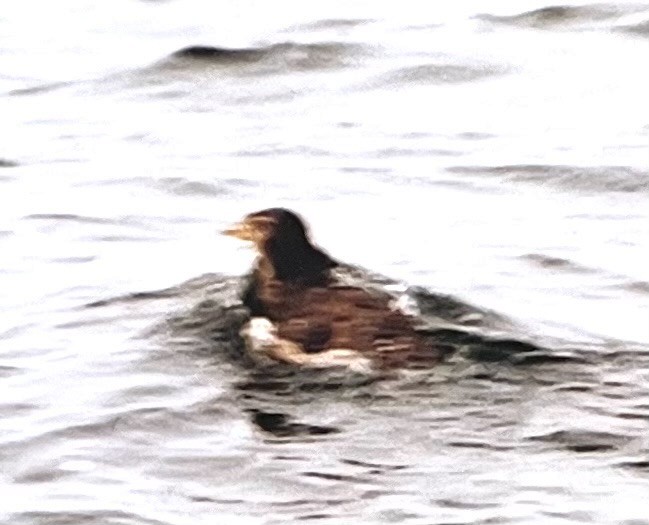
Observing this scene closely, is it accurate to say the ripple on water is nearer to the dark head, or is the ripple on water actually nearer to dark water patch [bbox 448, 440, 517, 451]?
the dark head

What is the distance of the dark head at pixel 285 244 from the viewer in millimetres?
11984

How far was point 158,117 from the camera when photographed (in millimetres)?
16781

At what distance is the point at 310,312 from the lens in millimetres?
11539

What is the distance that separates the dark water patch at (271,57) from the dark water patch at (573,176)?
333cm

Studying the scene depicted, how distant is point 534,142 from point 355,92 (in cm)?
202

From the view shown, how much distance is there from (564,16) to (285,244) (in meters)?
7.68

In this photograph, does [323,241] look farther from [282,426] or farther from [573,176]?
[282,426]

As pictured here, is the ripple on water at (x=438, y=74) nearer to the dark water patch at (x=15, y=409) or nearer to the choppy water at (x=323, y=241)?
the choppy water at (x=323, y=241)

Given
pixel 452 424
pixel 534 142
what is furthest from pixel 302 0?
pixel 452 424

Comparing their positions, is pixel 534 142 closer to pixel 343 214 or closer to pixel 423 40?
pixel 343 214

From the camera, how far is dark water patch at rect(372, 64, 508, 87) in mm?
17562

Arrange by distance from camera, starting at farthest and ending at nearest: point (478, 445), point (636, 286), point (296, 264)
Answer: point (636, 286)
point (296, 264)
point (478, 445)

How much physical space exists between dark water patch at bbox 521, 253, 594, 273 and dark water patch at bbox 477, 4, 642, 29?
6.12 meters

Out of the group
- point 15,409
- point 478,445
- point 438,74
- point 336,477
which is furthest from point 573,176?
point 336,477
